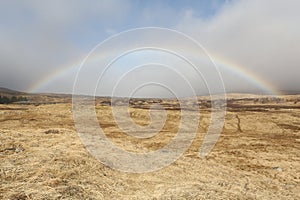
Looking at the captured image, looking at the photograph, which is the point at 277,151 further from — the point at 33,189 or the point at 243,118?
the point at 243,118

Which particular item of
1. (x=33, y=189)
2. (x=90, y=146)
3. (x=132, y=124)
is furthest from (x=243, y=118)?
(x=33, y=189)

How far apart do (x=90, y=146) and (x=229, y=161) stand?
36.5 ft

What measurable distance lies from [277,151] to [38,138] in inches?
866

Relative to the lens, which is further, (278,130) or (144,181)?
(278,130)

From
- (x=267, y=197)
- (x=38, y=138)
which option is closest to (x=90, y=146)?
(x=38, y=138)

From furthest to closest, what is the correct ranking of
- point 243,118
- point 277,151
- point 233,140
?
point 243,118 < point 233,140 < point 277,151

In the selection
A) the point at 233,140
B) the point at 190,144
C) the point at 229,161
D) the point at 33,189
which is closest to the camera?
the point at 33,189

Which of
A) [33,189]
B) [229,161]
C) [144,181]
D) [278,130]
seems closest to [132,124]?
[278,130]

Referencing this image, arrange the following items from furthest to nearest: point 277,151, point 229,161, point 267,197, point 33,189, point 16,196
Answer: point 277,151 → point 229,161 → point 267,197 → point 33,189 → point 16,196

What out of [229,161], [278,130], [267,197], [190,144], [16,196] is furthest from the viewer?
[278,130]

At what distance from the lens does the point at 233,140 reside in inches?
1416

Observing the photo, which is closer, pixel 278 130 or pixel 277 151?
pixel 277 151

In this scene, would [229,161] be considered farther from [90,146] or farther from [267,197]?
[90,146]

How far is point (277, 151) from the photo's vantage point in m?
30.1
